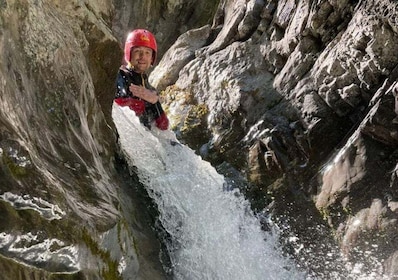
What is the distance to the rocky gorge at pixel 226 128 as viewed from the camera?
8.50ft

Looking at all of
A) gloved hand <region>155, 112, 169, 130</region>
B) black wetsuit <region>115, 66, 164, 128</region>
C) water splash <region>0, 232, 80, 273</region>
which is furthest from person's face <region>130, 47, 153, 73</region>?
water splash <region>0, 232, 80, 273</region>

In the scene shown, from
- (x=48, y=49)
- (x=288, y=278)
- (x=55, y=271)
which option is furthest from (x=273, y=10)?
(x=55, y=271)

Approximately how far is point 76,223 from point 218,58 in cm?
768

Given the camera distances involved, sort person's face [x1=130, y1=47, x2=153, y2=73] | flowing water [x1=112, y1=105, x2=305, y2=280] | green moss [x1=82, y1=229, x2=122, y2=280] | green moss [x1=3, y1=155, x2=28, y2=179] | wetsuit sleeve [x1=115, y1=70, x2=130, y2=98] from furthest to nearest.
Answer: person's face [x1=130, y1=47, x2=153, y2=73], wetsuit sleeve [x1=115, y1=70, x2=130, y2=98], flowing water [x1=112, y1=105, x2=305, y2=280], green moss [x1=82, y1=229, x2=122, y2=280], green moss [x1=3, y1=155, x2=28, y2=179]

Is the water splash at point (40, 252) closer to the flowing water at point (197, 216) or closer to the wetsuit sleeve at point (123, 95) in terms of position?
the flowing water at point (197, 216)

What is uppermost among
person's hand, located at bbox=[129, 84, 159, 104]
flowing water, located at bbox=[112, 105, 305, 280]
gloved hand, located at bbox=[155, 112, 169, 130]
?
person's hand, located at bbox=[129, 84, 159, 104]

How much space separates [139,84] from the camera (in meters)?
7.36

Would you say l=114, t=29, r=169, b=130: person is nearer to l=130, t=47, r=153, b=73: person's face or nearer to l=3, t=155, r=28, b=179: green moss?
l=130, t=47, r=153, b=73: person's face

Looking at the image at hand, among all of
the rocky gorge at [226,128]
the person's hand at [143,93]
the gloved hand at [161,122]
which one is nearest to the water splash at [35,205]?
the rocky gorge at [226,128]

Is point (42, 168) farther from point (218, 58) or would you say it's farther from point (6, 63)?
point (218, 58)

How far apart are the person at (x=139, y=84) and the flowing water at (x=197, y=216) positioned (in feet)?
0.65

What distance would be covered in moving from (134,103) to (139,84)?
375 mm

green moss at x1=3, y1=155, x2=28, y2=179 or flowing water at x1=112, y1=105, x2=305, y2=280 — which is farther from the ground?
green moss at x1=3, y1=155, x2=28, y2=179

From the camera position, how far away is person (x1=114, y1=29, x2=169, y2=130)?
7.08 m
